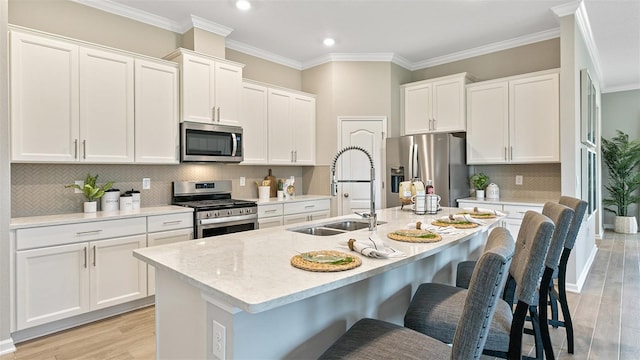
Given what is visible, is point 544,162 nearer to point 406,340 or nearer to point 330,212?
point 330,212

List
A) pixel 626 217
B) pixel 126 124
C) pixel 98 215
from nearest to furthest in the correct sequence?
1. pixel 98 215
2. pixel 126 124
3. pixel 626 217

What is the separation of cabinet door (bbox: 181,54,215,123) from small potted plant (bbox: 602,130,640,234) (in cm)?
721

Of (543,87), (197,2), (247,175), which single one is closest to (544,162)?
(543,87)

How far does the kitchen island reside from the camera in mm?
1158

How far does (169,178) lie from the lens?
3.94 metres

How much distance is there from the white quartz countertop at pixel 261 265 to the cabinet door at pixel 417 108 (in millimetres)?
3065

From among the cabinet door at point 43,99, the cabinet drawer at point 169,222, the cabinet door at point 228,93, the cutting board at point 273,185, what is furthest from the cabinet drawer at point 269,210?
the cabinet door at point 43,99

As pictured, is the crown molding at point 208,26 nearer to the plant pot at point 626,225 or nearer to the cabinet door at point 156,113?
the cabinet door at point 156,113

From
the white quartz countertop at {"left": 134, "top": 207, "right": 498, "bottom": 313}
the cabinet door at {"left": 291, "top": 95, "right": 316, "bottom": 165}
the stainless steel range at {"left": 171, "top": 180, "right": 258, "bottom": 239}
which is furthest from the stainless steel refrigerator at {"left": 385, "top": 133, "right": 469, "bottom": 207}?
the white quartz countertop at {"left": 134, "top": 207, "right": 498, "bottom": 313}

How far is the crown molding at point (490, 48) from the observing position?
14.1ft

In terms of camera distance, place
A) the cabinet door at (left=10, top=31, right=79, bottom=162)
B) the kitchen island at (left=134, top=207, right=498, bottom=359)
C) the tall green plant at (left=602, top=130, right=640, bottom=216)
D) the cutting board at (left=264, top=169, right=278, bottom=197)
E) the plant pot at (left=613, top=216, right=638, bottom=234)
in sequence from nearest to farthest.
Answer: the kitchen island at (left=134, top=207, right=498, bottom=359)
the cabinet door at (left=10, top=31, right=79, bottom=162)
the cutting board at (left=264, top=169, right=278, bottom=197)
the tall green plant at (left=602, top=130, right=640, bottom=216)
the plant pot at (left=613, top=216, right=638, bottom=234)

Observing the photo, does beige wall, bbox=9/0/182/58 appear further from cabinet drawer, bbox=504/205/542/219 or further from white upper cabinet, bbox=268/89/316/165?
cabinet drawer, bbox=504/205/542/219

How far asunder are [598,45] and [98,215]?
609cm

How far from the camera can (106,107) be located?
10.5 ft
